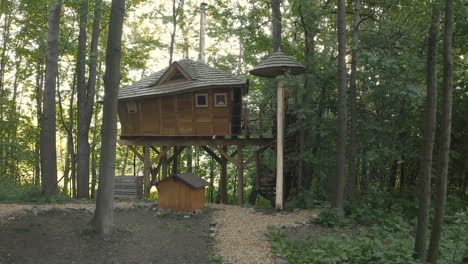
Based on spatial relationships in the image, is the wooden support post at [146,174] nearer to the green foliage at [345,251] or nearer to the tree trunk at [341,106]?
the tree trunk at [341,106]

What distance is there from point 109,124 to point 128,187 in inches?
363

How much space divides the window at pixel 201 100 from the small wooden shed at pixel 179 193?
14.1 feet

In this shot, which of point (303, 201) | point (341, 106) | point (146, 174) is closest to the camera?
point (341, 106)

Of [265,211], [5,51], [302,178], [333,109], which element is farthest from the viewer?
[5,51]

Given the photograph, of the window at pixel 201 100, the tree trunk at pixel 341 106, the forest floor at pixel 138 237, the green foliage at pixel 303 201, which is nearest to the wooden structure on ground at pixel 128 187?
the forest floor at pixel 138 237

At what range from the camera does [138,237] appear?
9805mm

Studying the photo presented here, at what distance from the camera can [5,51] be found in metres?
23.1

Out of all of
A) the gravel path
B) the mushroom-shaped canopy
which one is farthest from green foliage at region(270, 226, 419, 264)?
the mushroom-shaped canopy

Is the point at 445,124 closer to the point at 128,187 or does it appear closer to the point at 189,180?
the point at 189,180

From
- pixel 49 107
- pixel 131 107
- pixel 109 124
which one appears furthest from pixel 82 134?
pixel 109 124

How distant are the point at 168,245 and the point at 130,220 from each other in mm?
3315

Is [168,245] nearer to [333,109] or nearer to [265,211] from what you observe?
[265,211]

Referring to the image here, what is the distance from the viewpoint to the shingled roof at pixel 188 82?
16.7m

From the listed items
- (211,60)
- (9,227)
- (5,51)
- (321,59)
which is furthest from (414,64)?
(5,51)
